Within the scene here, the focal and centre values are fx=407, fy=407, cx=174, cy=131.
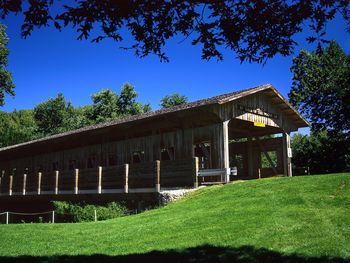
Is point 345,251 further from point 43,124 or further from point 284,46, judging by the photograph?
point 43,124

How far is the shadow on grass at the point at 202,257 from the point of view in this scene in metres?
8.37

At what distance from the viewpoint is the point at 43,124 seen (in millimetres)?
67625

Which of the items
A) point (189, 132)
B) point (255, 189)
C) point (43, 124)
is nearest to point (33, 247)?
point (255, 189)

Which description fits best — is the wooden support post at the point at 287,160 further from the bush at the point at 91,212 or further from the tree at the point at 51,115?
the tree at the point at 51,115

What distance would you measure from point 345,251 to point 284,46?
14.3 feet

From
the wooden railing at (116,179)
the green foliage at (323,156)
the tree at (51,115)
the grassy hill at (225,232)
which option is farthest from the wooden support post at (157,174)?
the tree at (51,115)

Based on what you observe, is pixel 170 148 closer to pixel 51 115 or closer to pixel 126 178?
pixel 126 178

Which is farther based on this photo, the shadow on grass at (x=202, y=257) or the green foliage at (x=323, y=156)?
the green foliage at (x=323, y=156)

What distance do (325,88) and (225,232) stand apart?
35.3m

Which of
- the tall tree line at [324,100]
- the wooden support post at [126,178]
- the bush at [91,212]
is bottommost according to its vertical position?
the bush at [91,212]

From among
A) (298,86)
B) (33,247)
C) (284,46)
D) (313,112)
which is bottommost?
(33,247)

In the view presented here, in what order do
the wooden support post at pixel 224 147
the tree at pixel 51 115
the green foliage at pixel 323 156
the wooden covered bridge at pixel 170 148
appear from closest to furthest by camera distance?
1. the wooden covered bridge at pixel 170 148
2. the wooden support post at pixel 224 147
3. the green foliage at pixel 323 156
4. the tree at pixel 51 115

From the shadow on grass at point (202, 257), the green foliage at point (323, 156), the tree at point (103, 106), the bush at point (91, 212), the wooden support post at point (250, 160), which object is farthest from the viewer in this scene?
the tree at point (103, 106)

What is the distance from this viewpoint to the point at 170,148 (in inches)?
927
